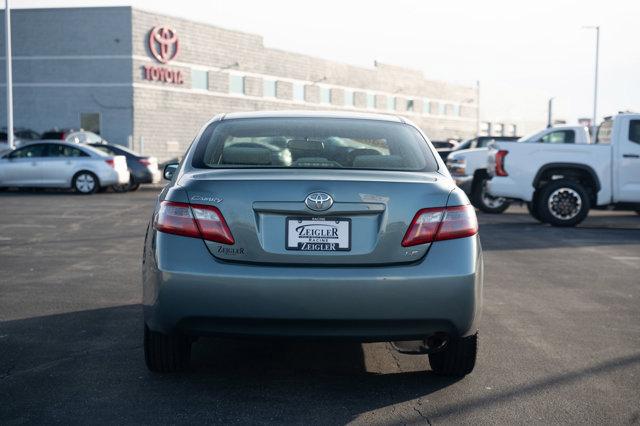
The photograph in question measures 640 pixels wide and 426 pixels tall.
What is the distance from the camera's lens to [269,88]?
5378 centimetres

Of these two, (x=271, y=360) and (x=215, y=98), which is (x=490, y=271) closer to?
(x=271, y=360)

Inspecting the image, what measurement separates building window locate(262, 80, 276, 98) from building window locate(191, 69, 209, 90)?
5.35 m

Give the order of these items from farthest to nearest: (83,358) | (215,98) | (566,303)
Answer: (215,98), (566,303), (83,358)

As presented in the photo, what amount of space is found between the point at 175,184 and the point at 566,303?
167 inches

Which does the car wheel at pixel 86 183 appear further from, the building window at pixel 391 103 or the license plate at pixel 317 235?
the building window at pixel 391 103

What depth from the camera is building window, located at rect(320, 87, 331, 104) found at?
5872cm

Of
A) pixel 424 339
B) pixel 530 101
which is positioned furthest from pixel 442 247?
pixel 530 101

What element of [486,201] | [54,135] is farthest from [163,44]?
[486,201]

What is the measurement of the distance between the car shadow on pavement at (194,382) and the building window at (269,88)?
47.8 metres

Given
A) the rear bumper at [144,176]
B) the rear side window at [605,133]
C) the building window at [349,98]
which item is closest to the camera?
the rear side window at [605,133]

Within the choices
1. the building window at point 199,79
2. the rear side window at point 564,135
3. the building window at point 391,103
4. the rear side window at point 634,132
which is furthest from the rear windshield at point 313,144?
the building window at point 391,103

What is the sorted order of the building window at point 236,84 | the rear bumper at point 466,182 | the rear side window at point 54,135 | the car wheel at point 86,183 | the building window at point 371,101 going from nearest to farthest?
the rear bumper at point 466,182, the car wheel at point 86,183, the rear side window at point 54,135, the building window at point 236,84, the building window at point 371,101

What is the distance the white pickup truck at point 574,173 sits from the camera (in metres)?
14.9

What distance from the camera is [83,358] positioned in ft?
17.5
